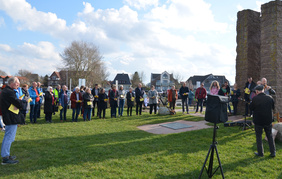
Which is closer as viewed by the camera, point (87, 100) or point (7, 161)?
point (7, 161)

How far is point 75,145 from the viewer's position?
20.6 feet

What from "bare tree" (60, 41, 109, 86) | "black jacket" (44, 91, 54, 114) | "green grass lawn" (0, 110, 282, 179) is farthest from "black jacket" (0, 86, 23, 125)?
"bare tree" (60, 41, 109, 86)

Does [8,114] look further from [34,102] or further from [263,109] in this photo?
[263,109]

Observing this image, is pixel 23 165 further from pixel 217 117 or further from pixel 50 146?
pixel 217 117

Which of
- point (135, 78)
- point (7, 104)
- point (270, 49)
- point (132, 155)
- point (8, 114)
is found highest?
point (135, 78)

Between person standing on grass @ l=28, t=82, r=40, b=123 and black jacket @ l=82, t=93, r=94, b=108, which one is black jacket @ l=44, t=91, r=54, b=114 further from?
black jacket @ l=82, t=93, r=94, b=108

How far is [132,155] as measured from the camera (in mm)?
5328

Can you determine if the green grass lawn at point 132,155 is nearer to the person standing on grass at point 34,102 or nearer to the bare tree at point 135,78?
the person standing on grass at point 34,102

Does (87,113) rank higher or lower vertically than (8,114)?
lower

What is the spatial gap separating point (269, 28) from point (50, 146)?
11.4m

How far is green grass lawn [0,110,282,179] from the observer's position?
4.28m

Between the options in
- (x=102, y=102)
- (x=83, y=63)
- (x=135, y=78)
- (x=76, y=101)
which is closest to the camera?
(x=76, y=101)

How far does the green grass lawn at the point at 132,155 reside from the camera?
4.28m

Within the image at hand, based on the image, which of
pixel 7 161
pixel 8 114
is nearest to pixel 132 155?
pixel 7 161
